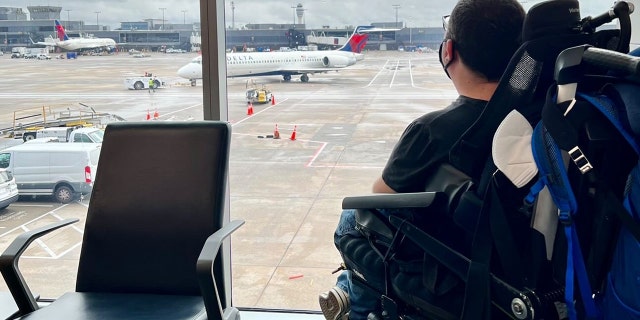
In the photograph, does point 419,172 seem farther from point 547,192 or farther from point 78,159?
point 78,159

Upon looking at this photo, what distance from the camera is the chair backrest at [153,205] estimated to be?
6.12 ft

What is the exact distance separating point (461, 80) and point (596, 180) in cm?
50

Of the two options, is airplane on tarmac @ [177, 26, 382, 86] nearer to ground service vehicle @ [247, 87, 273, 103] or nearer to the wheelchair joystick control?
ground service vehicle @ [247, 87, 273, 103]

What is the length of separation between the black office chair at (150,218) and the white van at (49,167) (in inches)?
37.6

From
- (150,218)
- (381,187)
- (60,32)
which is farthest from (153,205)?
(60,32)

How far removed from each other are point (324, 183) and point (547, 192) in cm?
179

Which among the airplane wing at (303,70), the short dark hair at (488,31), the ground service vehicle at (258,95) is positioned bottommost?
the ground service vehicle at (258,95)

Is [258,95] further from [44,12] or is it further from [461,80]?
[461,80]

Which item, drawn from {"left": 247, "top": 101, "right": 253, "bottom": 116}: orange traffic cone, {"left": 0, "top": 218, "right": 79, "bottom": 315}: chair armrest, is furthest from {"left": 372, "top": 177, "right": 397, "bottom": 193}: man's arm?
{"left": 247, "top": 101, "right": 253, "bottom": 116}: orange traffic cone

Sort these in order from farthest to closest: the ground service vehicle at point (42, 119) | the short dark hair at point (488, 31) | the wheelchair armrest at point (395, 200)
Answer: the ground service vehicle at point (42, 119) < the short dark hair at point (488, 31) < the wheelchair armrest at point (395, 200)

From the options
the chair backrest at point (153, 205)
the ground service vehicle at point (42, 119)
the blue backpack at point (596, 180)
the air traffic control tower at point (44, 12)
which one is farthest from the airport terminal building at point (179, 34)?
the blue backpack at point (596, 180)

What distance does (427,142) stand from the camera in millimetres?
1396

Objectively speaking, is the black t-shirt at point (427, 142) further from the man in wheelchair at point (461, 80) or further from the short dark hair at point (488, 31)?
the short dark hair at point (488, 31)

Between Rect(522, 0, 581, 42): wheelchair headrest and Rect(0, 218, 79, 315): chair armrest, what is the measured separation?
1.49 metres
